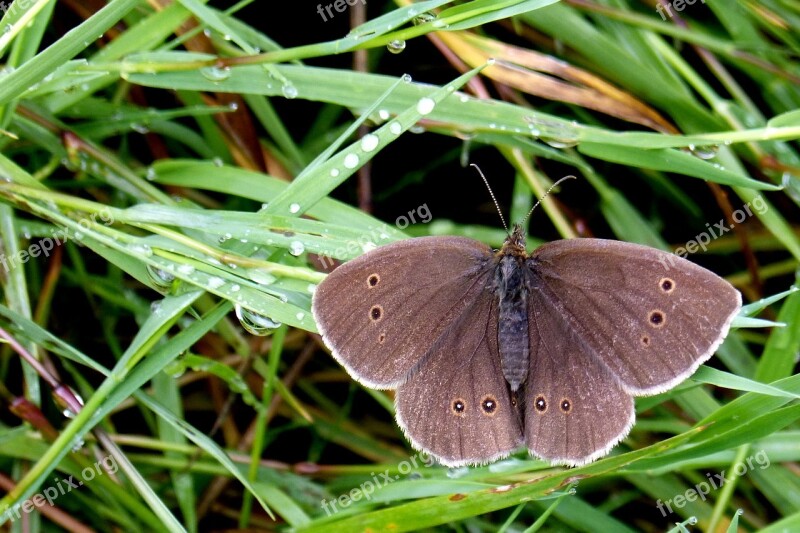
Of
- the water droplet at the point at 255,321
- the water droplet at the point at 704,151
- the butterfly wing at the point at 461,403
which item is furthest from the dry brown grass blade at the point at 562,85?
Result: the water droplet at the point at 255,321

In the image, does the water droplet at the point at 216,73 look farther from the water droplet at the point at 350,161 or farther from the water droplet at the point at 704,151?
the water droplet at the point at 704,151

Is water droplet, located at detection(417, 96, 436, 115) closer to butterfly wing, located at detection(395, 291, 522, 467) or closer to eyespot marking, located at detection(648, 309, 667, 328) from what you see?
butterfly wing, located at detection(395, 291, 522, 467)

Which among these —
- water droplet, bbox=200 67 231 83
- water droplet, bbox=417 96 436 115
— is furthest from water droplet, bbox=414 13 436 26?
water droplet, bbox=200 67 231 83

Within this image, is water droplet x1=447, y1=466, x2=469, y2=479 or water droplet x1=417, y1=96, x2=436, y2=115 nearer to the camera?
water droplet x1=417, y1=96, x2=436, y2=115

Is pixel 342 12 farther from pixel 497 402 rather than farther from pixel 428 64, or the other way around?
pixel 497 402

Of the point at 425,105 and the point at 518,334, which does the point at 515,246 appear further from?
the point at 425,105

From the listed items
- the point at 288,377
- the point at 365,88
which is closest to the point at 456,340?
the point at 365,88

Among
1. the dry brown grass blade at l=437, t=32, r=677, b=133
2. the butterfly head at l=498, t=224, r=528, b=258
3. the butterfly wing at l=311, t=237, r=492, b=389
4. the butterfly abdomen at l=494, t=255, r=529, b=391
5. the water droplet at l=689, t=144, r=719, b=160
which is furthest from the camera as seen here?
the dry brown grass blade at l=437, t=32, r=677, b=133
